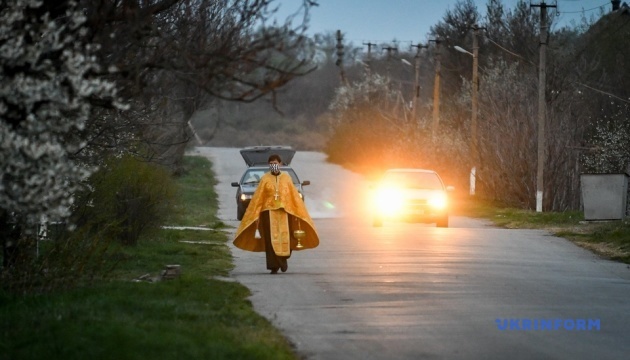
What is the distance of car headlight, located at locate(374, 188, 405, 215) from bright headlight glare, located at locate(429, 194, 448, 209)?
75 centimetres

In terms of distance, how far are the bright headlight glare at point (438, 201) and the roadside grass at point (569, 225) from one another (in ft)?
9.21

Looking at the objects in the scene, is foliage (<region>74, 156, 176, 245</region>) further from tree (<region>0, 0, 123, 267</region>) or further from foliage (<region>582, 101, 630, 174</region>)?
foliage (<region>582, 101, 630, 174</region>)

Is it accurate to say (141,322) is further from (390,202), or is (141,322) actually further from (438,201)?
(438,201)

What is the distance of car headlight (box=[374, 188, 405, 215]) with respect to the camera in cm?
3616

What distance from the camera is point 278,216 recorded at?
69.6 feet

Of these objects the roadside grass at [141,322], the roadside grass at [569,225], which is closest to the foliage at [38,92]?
the roadside grass at [141,322]

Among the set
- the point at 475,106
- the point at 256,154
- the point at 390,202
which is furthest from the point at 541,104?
the point at 256,154

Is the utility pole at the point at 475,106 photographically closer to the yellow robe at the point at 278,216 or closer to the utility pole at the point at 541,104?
the utility pole at the point at 541,104

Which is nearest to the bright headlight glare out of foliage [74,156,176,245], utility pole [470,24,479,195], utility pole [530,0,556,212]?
utility pole [530,0,556,212]

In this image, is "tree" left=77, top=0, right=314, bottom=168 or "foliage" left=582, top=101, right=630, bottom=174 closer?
"tree" left=77, top=0, right=314, bottom=168

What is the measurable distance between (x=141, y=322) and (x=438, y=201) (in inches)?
922

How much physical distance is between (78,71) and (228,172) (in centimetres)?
6453

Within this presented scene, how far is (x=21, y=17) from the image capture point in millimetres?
12430

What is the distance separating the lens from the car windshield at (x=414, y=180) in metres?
36.8
